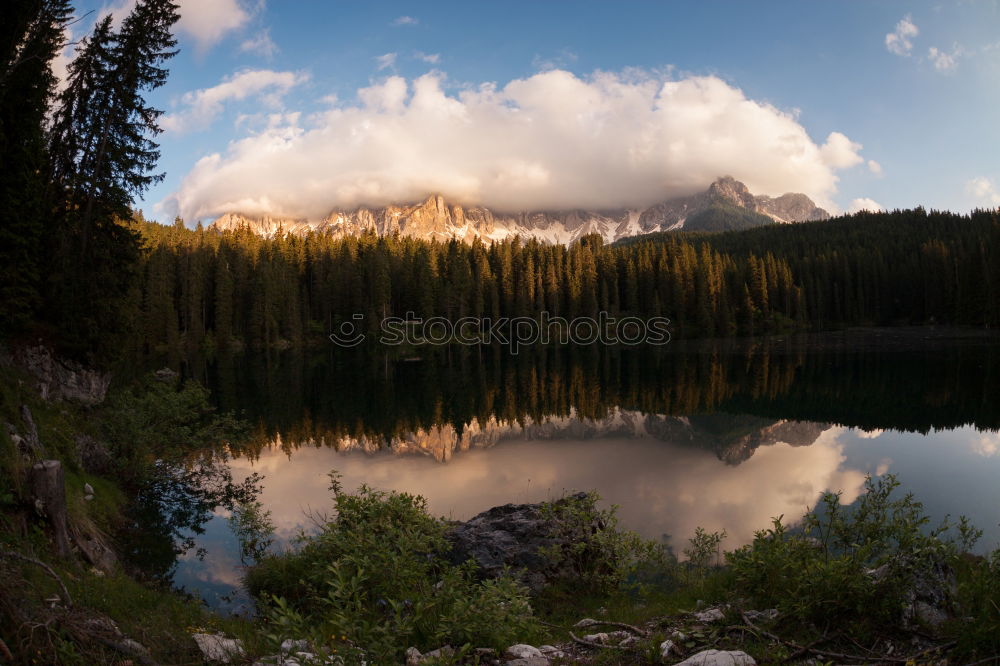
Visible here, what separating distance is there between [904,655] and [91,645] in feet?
26.8

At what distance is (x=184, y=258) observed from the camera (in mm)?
89062

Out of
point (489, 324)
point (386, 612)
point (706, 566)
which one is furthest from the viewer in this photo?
point (489, 324)

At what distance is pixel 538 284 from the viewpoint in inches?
4500

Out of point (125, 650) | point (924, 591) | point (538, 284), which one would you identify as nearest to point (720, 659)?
point (924, 591)

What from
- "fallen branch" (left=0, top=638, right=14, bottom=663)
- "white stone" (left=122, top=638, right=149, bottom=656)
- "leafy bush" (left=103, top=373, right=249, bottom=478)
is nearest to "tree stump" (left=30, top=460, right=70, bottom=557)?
"white stone" (left=122, top=638, right=149, bottom=656)

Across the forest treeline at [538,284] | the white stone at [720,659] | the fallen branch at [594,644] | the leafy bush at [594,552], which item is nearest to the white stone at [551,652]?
the fallen branch at [594,644]

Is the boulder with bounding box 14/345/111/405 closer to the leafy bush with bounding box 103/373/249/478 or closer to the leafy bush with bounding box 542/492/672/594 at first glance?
the leafy bush with bounding box 103/373/249/478

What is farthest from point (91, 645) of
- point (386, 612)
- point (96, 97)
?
point (96, 97)

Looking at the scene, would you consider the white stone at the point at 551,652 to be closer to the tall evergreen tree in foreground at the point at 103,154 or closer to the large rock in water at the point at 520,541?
the large rock in water at the point at 520,541

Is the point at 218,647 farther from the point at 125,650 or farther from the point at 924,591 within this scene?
the point at 924,591

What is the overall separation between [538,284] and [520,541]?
103 metres

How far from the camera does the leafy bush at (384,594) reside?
17.3 feet

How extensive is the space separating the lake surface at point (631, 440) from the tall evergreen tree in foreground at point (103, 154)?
7255mm

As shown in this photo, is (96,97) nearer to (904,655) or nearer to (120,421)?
(120,421)
